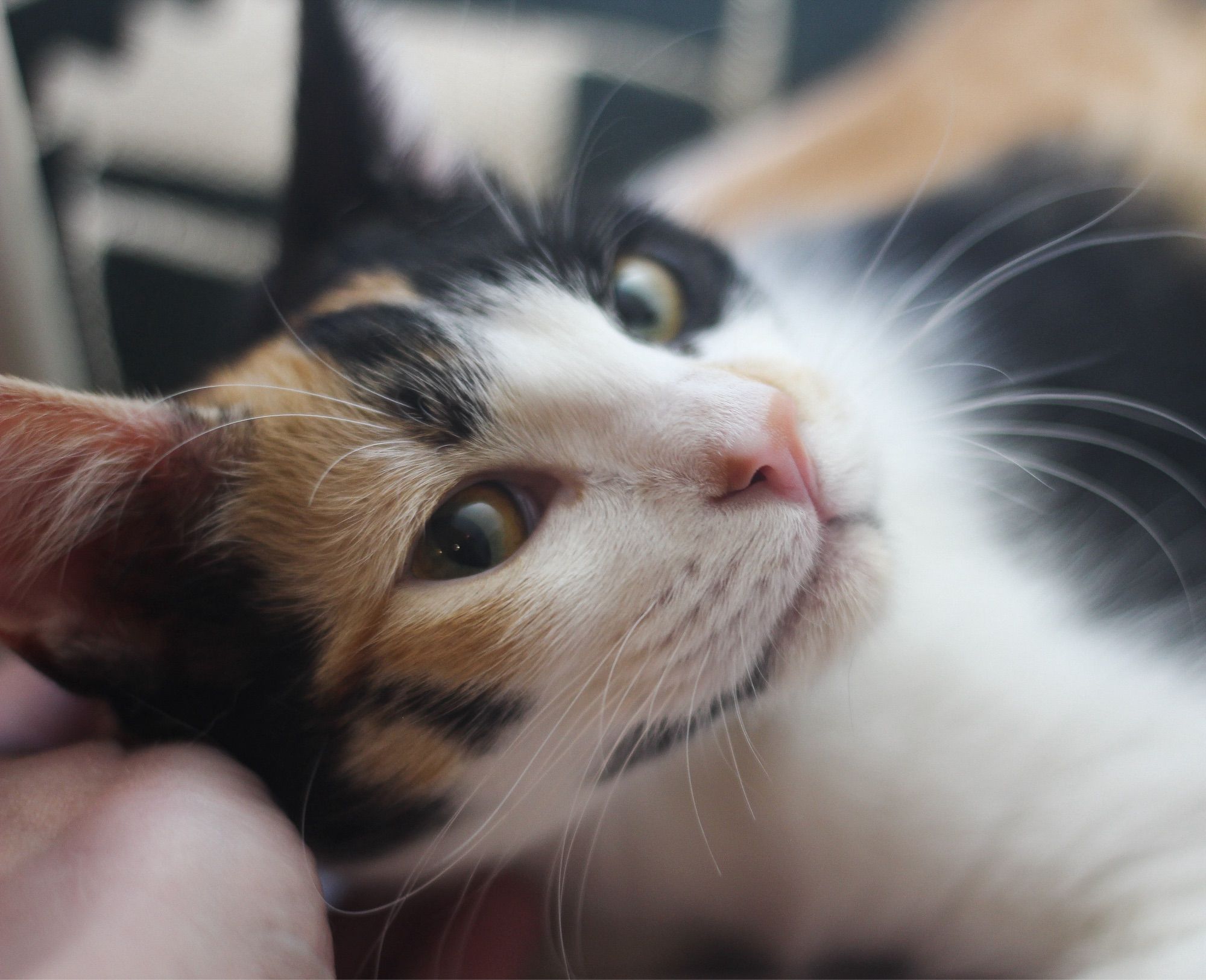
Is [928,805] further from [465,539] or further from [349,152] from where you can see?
[349,152]

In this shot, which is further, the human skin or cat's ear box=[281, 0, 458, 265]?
cat's ear box=[281, 0, 458, 265]

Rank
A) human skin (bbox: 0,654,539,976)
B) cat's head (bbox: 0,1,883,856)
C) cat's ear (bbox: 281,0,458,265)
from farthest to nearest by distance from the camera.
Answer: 1. cat's ear (bbox: 281,0,458,265)
2. cat's head (bbox: 0,1,883,856)
3. human skin (bbox: 0,654,539,976)

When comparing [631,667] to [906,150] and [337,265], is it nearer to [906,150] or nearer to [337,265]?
[337,265]

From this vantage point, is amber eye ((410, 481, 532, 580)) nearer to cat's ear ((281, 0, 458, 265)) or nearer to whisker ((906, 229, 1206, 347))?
cat's ear ((281, 0, 458, 265))

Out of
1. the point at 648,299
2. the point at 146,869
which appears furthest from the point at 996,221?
the point at 146,869

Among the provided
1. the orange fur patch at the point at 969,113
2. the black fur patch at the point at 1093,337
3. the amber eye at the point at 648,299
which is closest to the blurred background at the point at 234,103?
the orange fur patch at the point at 969,113

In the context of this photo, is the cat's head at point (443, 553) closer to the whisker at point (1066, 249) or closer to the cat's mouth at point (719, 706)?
the cat's mouth at point (719, 706)

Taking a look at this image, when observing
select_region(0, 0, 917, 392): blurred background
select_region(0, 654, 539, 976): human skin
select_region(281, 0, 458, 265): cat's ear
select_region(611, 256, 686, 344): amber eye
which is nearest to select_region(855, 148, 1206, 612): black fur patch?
select_region(611, 256, 686, 344): amber eye
